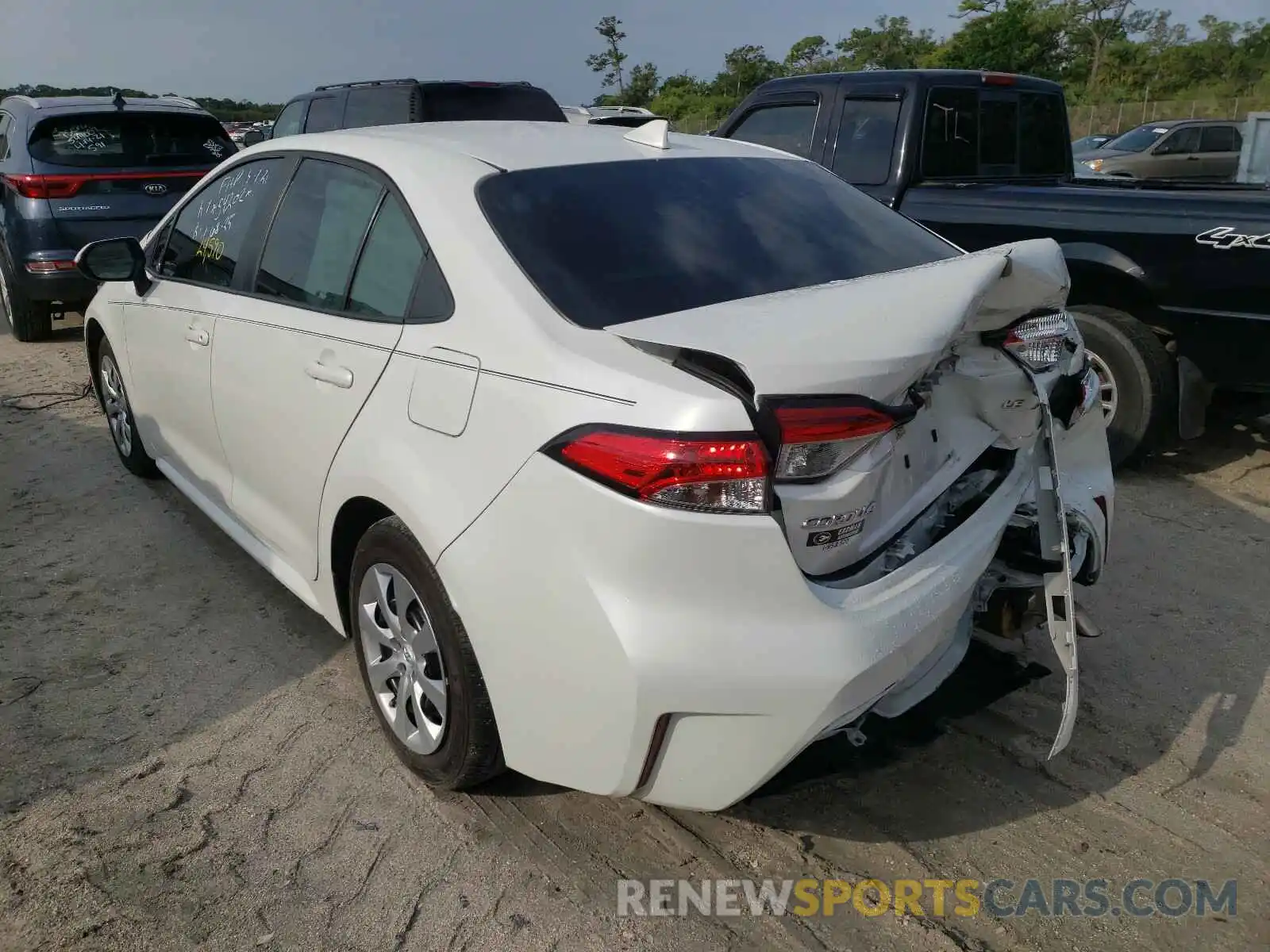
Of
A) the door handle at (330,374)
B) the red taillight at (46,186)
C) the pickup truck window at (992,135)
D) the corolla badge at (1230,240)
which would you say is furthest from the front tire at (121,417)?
the corolla badge at (1230,240)

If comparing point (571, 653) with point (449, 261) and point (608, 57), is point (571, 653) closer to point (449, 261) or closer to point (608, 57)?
point (449, 261)

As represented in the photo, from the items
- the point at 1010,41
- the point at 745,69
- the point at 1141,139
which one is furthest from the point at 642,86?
the point at 1141,139

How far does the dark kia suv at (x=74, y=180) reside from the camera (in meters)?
7.59

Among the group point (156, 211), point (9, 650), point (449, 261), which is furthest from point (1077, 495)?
point (156, 211)

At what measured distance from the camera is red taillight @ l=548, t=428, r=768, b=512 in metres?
2.02

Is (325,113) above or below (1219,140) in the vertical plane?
above

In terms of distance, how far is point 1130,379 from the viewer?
16.5 feet

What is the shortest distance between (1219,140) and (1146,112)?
1664 cm

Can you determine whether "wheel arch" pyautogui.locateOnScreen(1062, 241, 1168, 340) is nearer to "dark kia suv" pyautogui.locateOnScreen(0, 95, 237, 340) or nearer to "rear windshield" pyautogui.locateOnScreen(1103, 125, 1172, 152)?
"dark kia suv" pyautogui.locateOnScreen(0, 95, 237, 340)

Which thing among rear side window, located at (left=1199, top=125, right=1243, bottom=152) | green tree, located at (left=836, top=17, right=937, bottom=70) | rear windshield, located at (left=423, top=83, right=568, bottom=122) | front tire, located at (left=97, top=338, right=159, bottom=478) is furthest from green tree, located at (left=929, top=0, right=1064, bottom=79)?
front tire, located at (left=97, top=338, right=159, bottom=478)

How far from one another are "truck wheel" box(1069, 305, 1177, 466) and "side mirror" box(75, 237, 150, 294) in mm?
4322

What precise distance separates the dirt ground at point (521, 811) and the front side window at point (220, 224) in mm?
1288

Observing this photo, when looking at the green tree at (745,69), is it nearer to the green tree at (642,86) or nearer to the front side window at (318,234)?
the green tree at (642,86)

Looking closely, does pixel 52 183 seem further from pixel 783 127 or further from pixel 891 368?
pixel 891 368
